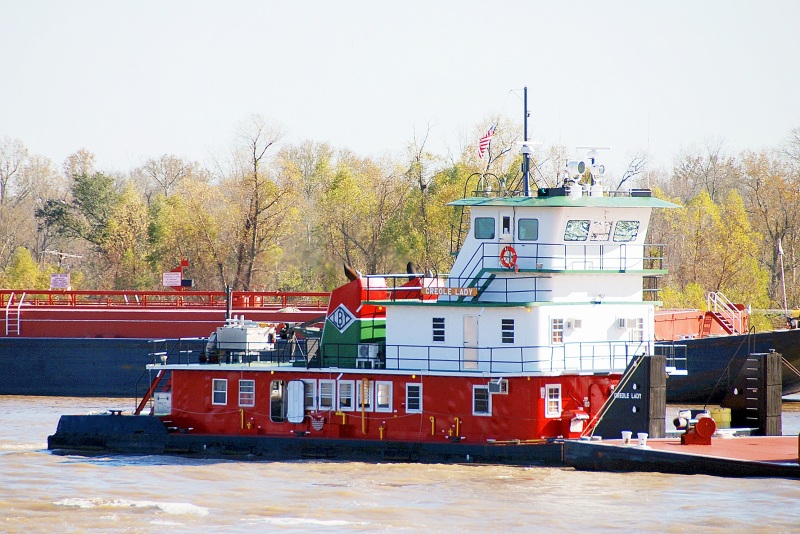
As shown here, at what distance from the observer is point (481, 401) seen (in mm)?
29484

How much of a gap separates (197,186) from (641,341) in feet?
145

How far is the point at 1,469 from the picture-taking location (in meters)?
30.4

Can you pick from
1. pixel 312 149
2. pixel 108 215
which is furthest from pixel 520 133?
pixel 312 149

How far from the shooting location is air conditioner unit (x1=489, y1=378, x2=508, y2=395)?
29.0m

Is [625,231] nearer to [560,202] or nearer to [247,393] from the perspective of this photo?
[560,202]

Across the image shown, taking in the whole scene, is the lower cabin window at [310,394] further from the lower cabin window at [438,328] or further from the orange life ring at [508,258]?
the orange life ring at [508,258]

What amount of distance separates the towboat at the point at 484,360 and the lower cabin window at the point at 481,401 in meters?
0.03

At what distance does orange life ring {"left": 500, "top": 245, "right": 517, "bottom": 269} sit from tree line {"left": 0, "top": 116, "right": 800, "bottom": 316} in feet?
83.1

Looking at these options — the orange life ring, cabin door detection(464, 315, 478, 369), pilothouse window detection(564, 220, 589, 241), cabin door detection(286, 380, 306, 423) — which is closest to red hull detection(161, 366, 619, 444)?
cabin door detection(286, 380, 306, 423)

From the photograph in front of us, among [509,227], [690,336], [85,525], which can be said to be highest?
[509,227]

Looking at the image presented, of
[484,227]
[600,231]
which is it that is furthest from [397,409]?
[600,231]

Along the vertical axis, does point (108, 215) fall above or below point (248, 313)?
above

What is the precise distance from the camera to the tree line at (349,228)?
60094mm

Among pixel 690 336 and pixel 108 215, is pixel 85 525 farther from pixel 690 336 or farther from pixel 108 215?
pixel 108 215
